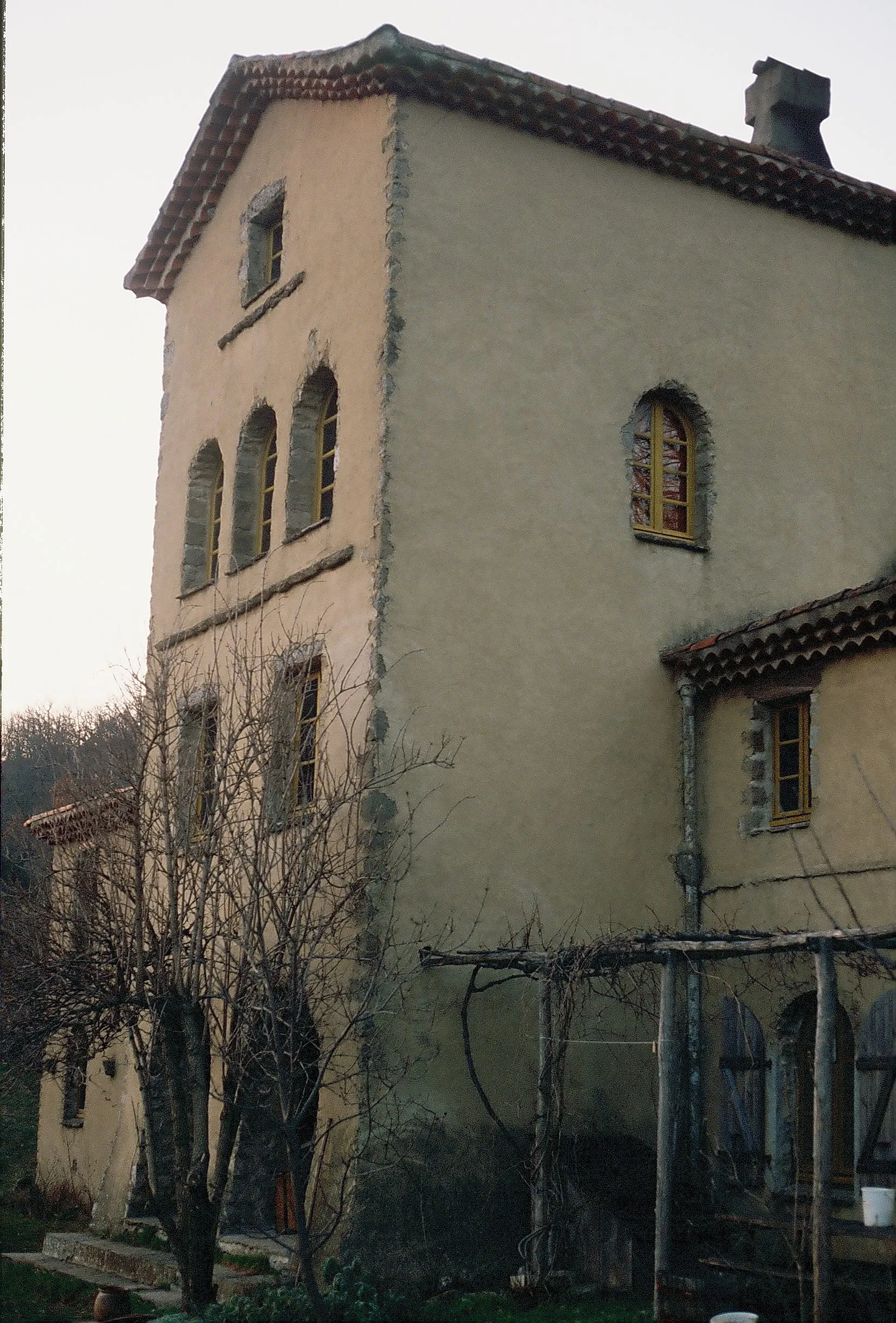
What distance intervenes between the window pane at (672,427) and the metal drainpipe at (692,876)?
2.53m

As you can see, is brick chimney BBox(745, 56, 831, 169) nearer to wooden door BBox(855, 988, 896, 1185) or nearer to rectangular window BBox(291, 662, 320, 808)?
rectangular window BBox(291, 662, 320, 808)

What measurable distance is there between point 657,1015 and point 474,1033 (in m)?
1.64

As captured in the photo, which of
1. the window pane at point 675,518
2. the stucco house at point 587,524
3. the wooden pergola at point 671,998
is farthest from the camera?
the window pane at point 675,518

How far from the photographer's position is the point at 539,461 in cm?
1390

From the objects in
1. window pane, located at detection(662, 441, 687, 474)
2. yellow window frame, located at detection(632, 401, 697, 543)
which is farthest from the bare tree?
window pane, located at detection(662, 441, 687, 474)

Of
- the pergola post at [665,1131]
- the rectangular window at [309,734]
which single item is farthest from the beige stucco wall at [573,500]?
the pergola post at [665,1131]

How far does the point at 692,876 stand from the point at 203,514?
7.00m

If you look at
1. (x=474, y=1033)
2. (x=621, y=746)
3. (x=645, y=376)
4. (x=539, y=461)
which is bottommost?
(x=474, y=1033)

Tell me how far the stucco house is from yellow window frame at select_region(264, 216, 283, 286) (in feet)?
0.15

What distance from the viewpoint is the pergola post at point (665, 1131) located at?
33.0 ft

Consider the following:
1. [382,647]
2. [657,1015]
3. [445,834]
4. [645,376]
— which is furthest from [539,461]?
[657,1015]

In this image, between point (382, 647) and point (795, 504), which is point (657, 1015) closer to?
point (382, 647)

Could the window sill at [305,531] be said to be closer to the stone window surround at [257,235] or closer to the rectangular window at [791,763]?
the stone window surround at [257,235]

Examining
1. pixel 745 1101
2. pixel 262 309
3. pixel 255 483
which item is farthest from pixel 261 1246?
pixel 262 309
